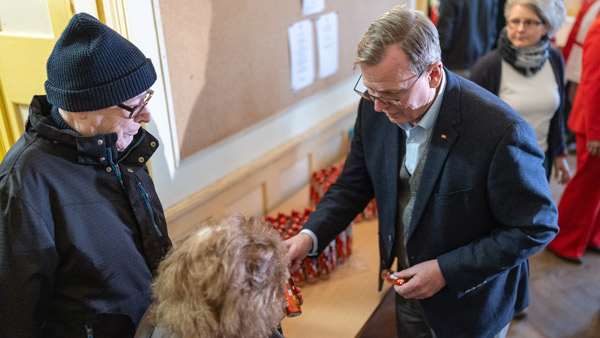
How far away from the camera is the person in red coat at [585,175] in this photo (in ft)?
9.60

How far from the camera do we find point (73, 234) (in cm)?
139

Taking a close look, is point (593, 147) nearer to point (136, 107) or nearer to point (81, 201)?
point (136, 107)

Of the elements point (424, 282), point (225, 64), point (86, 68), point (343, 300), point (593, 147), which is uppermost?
point (86, 68)

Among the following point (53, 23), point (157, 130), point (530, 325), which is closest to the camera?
point (53, 23)

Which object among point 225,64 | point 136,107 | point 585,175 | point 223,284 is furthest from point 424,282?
point 585,175

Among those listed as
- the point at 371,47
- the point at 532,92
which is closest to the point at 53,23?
the point at 371,47

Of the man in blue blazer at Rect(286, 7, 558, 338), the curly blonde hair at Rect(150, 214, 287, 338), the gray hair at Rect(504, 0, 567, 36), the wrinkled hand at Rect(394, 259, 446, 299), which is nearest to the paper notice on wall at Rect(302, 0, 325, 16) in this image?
the gray hair at Rect(504, 0, 567, 36)

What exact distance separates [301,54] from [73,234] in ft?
6.59

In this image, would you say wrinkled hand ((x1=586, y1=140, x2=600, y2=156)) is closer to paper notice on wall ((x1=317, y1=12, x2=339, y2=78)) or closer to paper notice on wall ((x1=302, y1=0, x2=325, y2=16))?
paper notice on wall ((x1=317, y1=12, x2=339, y2=78))

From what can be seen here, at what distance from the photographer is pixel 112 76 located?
1.36 meters

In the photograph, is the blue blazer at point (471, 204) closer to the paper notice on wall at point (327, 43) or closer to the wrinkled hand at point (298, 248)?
the wrinkled hand at point (298, 248)

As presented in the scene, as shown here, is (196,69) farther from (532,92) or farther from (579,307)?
(579,307)

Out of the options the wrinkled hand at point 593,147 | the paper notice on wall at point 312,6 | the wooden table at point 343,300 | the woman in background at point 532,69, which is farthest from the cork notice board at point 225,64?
the wrinkled hand at point 593,147

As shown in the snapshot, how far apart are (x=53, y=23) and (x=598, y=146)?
9.96 ft
